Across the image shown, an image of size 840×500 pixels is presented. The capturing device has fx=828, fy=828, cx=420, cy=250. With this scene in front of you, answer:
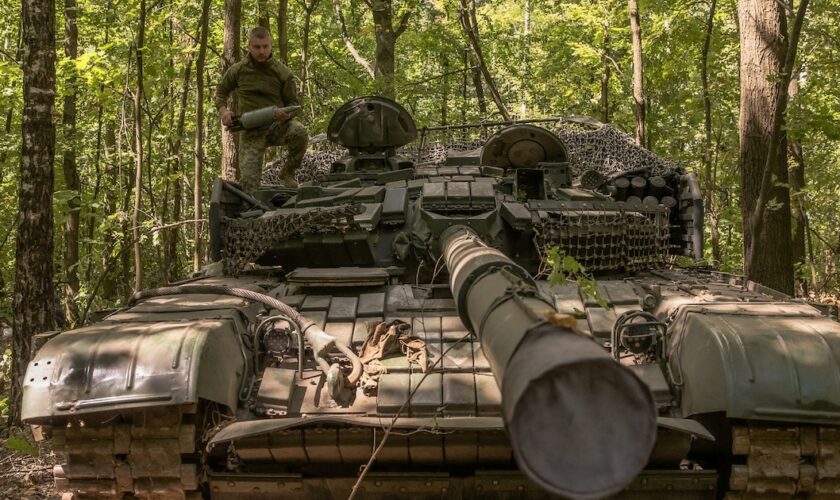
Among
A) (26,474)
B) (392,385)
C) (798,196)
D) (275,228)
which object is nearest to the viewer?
(392,385)

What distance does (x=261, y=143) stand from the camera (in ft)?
34.0

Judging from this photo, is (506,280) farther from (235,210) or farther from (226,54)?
(226,54)

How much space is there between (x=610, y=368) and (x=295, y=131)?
27.1 ft

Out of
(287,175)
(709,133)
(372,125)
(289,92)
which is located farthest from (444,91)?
(372,125)

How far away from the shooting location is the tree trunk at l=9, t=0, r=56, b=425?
30.3ft

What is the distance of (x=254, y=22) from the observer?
25203 millimetres

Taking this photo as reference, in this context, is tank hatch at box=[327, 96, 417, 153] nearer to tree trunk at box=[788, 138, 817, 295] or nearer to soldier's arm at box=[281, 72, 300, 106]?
soldier's arm at box=[281, 72, 300, 106]

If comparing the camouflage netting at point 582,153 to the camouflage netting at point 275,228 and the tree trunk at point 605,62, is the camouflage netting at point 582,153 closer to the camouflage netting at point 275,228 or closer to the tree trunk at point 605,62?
the camouflage netting at point 275,228

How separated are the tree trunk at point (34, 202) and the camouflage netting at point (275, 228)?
2932 mm

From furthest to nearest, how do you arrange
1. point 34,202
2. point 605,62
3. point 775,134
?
1. point 605,62
2. point 775,134
3. point 34,202

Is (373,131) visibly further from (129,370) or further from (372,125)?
(129,370)

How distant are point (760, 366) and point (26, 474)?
22.9ft

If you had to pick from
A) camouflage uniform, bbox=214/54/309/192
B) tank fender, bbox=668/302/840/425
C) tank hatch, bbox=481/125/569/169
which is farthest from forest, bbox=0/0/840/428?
tank fender, bbox=668/302/840/425

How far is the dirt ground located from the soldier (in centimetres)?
379
